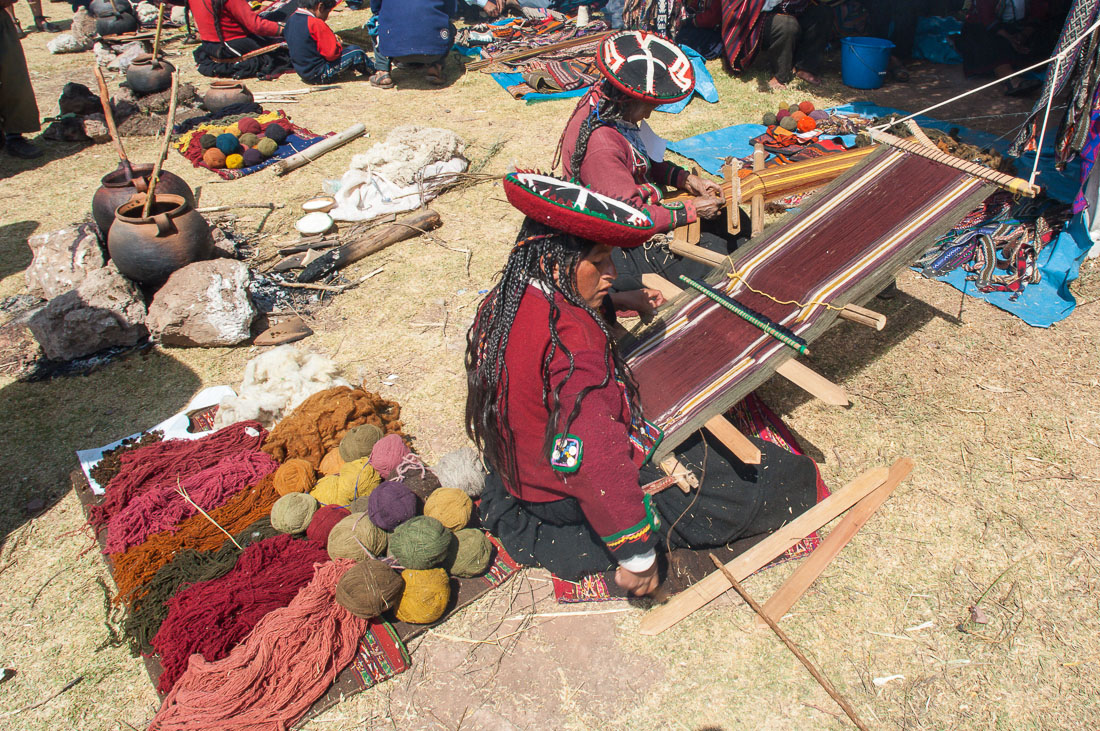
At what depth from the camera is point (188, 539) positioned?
9.23 feet

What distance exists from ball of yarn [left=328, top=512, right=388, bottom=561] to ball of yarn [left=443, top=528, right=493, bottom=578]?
0.29 meters

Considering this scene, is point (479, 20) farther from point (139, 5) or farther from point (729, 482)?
point (729, 482)

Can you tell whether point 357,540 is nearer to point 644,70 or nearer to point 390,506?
point 390,506

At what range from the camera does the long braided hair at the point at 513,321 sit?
2.01 m

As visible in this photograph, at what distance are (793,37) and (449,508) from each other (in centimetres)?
763

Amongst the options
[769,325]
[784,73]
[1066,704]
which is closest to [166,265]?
[769,325]

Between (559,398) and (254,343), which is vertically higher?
(559,398)

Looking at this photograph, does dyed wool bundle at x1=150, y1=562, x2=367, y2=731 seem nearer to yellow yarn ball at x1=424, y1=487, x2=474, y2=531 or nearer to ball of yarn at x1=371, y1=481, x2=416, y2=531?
ball of yarn at x1=371, y1=481, x2=416, y2=531

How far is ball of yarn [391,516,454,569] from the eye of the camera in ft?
8.40

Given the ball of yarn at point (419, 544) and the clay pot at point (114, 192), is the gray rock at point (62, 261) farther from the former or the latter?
the ball of yarn at point (419, 544)

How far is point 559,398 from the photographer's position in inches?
78.6

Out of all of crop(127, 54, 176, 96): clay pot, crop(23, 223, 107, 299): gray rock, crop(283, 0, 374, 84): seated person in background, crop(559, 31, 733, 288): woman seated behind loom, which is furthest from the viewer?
crop(283, 0, 374, 84): seated person in background

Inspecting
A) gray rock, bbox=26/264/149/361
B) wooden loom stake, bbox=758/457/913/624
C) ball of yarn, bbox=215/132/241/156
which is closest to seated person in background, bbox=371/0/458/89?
ball of yarn, bbox=215/132/241/156

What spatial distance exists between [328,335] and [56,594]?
2.14 m
